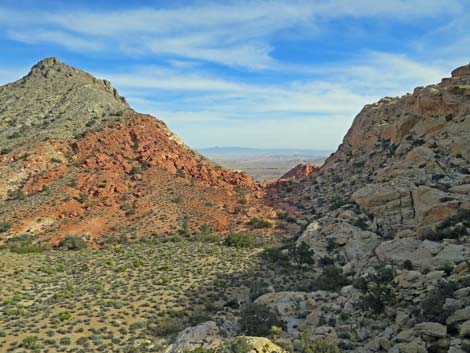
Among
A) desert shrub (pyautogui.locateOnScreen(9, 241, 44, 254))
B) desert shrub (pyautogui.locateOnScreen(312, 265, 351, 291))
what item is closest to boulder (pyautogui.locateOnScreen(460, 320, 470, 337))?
desert shrub (pyautogui.locateOnScreen(312, 265, 351, 291))

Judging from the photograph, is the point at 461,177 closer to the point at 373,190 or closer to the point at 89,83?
the point at 373,190

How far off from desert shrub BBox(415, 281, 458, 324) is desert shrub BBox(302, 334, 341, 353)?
2802 millimetres

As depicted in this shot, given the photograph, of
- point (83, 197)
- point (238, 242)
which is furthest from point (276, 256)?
point (83, 197)

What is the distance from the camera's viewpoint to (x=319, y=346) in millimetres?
12875

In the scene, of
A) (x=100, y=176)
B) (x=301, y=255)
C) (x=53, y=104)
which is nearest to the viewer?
(x=301, y=255)

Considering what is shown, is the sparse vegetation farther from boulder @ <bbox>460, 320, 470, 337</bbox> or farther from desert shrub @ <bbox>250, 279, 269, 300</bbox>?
boulder @ <bbox>460, 320, 470, 337</bbox>

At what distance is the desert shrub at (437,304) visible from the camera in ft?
39.3

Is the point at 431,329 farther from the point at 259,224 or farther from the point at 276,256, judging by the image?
the point at 259,224

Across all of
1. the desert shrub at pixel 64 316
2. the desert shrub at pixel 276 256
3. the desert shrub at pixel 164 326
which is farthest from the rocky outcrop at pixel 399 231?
the desert shrub at pixel 64 316

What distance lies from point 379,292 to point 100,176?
4064 centimetres

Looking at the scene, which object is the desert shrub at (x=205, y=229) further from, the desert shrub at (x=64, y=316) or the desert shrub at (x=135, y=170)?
the desert shrub at (x=64, y=316)

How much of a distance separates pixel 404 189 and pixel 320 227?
23.6 ft

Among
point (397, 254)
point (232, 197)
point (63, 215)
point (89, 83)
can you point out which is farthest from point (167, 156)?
point (397, 254)

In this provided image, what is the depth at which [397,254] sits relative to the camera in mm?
20281
